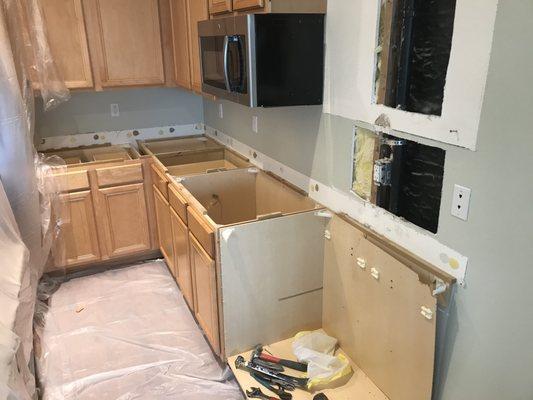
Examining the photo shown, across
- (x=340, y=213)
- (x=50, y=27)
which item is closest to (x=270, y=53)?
(x=340, y=213)

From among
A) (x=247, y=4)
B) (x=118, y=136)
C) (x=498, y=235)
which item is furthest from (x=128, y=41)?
(x=498, y=235)

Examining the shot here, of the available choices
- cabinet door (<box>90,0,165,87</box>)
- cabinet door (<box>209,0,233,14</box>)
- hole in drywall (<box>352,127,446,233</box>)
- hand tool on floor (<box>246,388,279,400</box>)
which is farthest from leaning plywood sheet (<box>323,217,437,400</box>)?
cabinet door (<box>90,0,165,87</box>)

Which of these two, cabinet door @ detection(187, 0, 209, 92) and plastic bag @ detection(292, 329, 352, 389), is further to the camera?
cabinet door @ detection(187, 0, 209, 92)

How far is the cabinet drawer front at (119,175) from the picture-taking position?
279cm

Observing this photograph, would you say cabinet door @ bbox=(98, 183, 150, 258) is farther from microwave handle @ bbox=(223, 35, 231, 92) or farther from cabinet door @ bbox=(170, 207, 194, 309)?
microwave handle @ bbox=(223, 35, 231, 92)

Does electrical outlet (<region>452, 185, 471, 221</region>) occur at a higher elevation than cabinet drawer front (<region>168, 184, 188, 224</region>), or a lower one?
higher

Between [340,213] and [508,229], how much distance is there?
0.77 metres

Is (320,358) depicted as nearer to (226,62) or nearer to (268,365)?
(268,365)

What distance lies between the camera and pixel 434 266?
140 centimetres

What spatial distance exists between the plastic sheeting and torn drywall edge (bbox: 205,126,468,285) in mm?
1330

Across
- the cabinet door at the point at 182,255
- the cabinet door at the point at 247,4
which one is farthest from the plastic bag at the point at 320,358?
the cabinet door at the point at 247,4

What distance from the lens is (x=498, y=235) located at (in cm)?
117

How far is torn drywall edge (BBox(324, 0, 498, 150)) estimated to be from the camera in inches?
44.4

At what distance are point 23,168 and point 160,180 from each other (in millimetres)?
757
